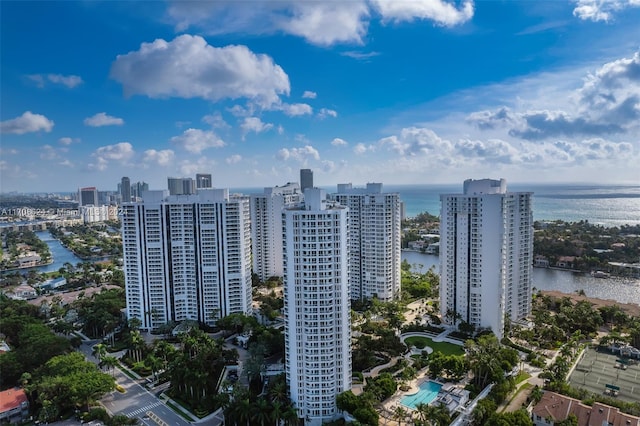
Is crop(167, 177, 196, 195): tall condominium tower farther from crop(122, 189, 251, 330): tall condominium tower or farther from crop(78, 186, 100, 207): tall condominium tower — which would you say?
crop(78, 186, 100, 207): tall condominium tower

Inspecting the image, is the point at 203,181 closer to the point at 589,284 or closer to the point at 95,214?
the point at 589,284

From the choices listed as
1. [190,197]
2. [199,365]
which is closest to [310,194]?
[199,365]

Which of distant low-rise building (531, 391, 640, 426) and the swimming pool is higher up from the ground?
distant low-rise building (531, 391, 640, 426)

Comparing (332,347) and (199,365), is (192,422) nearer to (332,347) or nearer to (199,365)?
(199,365)

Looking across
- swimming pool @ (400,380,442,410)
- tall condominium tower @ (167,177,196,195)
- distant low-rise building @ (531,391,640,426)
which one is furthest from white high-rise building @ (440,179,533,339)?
tall condominium tower @ (167,177,196,195)

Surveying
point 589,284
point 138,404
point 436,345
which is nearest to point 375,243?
point 436,345
